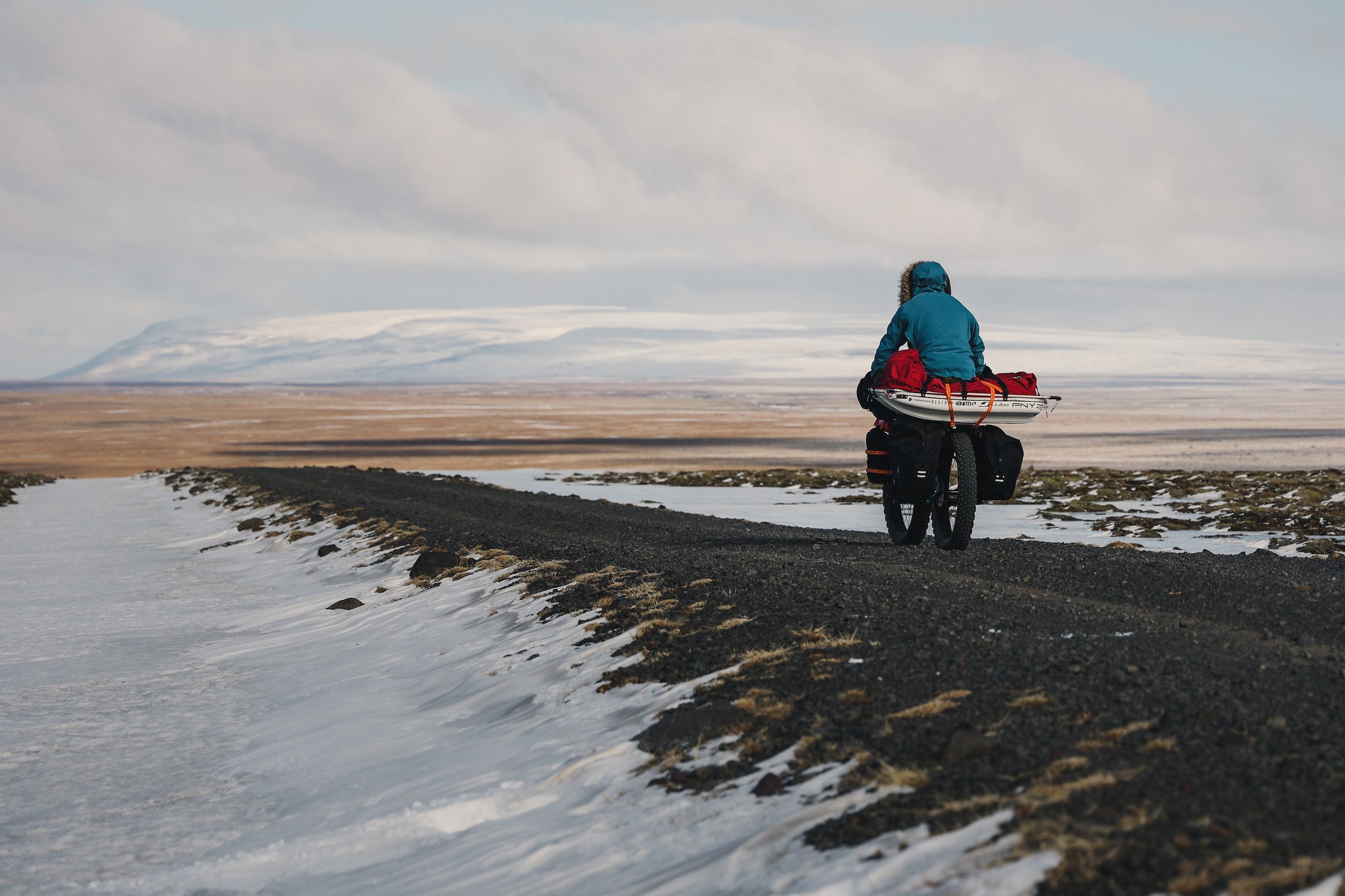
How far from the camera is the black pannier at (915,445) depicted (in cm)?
1237

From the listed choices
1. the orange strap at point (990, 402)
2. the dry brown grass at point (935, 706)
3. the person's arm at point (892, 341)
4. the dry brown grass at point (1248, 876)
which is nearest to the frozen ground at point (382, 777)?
the dry brown grass at point (1248, 876)

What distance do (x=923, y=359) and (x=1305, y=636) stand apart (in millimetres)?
4755

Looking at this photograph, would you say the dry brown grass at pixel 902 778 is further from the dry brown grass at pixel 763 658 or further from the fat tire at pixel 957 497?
the fat tire at pixel 957 497

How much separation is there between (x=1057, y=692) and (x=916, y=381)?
5515 mm

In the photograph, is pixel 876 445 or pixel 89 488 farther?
pixel 89 488

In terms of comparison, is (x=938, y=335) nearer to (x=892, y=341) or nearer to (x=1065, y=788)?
(x=892, y=341)

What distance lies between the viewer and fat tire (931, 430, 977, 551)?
12.3 meters

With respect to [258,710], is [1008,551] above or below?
above

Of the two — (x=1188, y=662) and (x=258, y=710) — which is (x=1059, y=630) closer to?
(x=1188, y=662)

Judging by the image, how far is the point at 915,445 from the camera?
487 inches

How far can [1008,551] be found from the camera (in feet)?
46.8

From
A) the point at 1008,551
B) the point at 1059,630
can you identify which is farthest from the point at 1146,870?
the point at 1008,551

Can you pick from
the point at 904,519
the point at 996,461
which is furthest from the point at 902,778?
the point at 904,519

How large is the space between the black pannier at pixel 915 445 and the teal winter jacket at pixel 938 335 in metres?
0.61
